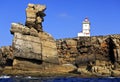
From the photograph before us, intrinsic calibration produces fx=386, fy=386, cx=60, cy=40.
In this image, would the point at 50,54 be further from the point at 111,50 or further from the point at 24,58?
the point at 111,50

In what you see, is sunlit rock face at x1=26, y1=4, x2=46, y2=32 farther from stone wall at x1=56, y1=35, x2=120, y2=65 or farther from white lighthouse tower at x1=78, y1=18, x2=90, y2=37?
white lighthouse tower at x1=78, y1=18, x2=90, y2=37

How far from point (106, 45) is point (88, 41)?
13.3ft

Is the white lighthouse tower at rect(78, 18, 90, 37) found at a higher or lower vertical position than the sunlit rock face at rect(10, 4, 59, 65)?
higher

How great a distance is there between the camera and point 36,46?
52.3 m

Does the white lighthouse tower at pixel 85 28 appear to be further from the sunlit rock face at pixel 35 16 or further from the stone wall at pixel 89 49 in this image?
the sunlit rock face at pixel 35 16

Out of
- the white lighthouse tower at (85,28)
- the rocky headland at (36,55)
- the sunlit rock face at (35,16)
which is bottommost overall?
the rocky headland at (36,55)

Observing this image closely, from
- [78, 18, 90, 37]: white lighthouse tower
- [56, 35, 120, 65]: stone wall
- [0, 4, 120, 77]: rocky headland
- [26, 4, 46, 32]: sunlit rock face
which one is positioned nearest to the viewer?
[0, 4, 120, 77]: rocky headland

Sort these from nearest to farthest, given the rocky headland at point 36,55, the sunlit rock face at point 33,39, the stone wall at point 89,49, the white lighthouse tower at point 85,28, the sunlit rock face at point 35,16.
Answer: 1. the rocky headland at point 36,55
2. the sunlit rock face at point 33,39
3. the sunlit rock face at point 35,16
4. the stone wall at point 89,49
5. the white lighthouse tower at point 85,28

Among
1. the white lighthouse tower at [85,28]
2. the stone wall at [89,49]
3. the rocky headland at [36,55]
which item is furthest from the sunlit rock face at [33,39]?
the white lighthouse tower at [85,28]

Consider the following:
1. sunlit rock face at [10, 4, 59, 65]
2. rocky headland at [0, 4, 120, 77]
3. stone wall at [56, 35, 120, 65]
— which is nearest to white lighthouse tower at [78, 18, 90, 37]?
stone wall at [56, 35, 120, 65]

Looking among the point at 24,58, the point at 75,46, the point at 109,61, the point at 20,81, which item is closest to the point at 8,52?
the point at 75,46

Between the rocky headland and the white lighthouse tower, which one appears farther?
the white lighthouse tower

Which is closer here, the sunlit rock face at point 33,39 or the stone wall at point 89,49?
the sunlit rock face at point 33,39

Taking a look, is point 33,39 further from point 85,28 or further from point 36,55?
point 85,28
